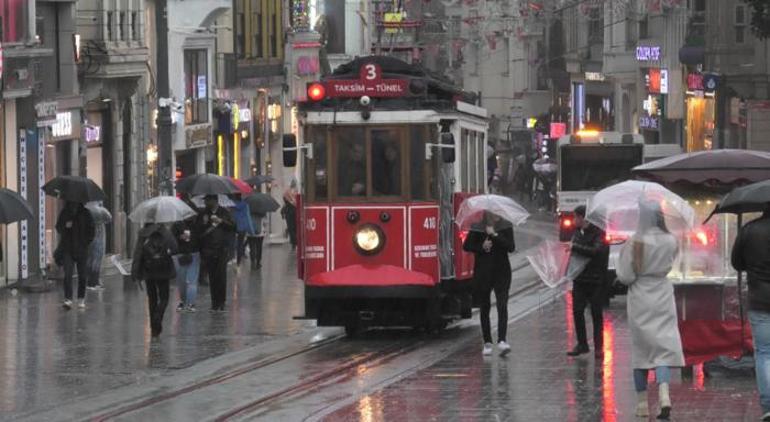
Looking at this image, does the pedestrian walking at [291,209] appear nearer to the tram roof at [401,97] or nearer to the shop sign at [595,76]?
the tram roof at [401,97]

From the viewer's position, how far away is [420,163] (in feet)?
74.4

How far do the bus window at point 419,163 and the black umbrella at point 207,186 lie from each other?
6642mm

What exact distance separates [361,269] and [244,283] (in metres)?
11.9

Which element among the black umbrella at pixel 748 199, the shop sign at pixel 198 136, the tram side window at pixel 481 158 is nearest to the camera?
the black umbrella at pixel 748 199

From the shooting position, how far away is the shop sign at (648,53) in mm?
74000

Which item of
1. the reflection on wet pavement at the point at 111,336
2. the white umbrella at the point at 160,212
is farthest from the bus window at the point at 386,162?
the white umbrella at the point at 160,212

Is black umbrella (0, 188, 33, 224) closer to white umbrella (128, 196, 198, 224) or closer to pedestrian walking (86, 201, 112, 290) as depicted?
white umbrella (128, 196, 198, 224)

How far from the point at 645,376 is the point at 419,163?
7722 millimetres

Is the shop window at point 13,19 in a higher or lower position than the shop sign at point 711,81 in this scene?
higher

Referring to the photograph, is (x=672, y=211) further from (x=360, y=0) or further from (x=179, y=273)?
(x=360, y=0)

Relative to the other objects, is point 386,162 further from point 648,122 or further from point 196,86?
point 648,122

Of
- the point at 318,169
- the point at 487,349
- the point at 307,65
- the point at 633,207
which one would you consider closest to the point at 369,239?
the point at 318,169

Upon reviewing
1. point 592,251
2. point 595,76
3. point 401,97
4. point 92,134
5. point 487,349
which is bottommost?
point 487,349

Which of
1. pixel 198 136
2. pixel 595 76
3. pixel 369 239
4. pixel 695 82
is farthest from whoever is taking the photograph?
pixel 595 76
